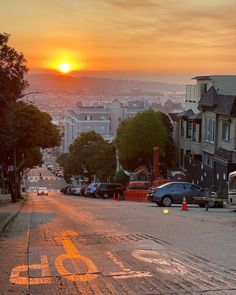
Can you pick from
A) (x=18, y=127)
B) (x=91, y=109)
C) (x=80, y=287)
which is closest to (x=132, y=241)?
(x=80, y=287)

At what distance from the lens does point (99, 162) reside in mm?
97125

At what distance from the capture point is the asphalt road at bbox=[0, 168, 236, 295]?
28.4ft

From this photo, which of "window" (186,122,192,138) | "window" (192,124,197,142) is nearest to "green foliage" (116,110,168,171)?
"window" (186,122,192,138)

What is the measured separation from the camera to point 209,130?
2047 inches

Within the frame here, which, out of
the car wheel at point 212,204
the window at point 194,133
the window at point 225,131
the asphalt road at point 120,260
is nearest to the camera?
the asphalt road at point 120,260

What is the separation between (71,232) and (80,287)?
7.59 m

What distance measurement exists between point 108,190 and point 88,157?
149ft

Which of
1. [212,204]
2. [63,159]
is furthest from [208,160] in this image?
[63,159]

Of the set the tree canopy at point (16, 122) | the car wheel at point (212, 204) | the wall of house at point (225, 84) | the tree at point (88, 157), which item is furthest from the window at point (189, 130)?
the tree at point (88, 157)

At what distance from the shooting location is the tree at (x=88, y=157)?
97250 mm

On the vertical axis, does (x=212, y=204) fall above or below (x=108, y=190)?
below

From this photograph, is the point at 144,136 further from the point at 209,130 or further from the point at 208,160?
the point at 209,130

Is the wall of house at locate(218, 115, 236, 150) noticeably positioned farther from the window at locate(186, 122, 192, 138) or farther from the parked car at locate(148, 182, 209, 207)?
the parked car at locate(148, 182, 209, 207)

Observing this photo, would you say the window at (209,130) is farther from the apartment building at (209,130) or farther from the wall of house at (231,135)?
the wall of house at (231,135)
